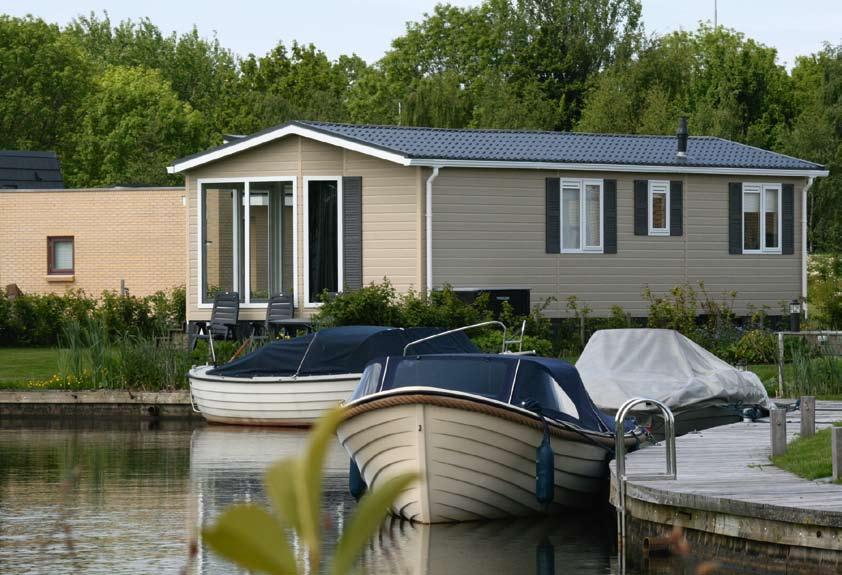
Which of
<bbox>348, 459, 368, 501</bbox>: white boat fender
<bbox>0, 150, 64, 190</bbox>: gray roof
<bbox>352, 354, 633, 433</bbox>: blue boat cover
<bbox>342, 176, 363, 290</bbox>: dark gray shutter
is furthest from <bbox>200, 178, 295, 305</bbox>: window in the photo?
<bbox>0, 150, 64, 190</bbox>: gray roof

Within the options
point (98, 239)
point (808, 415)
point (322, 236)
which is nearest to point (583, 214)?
point (322, 236)

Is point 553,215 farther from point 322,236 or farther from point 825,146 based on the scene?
point 825,146

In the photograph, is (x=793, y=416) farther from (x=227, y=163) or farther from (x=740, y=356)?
(x=227, y=163)

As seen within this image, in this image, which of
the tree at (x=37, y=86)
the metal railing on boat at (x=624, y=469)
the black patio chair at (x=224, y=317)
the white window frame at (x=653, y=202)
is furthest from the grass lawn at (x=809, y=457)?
the tree at (x=37, y=86)

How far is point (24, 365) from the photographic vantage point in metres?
31.0

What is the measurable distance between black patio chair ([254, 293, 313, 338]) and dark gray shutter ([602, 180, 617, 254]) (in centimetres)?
661

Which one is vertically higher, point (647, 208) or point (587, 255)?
point (647, 208)

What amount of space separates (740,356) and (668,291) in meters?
4.35

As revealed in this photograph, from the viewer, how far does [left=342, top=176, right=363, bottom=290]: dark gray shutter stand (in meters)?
30.9

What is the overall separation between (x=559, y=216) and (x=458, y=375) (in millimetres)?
16013

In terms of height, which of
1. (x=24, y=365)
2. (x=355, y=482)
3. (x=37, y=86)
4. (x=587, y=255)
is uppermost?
(x=37, y=86)

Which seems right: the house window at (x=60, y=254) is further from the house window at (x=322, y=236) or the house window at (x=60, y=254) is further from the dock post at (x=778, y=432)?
the dock post at (x=778, y=432)

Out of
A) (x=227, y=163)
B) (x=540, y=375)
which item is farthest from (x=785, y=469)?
(x=227, y=163)

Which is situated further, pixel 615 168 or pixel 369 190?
pixel 615 168
